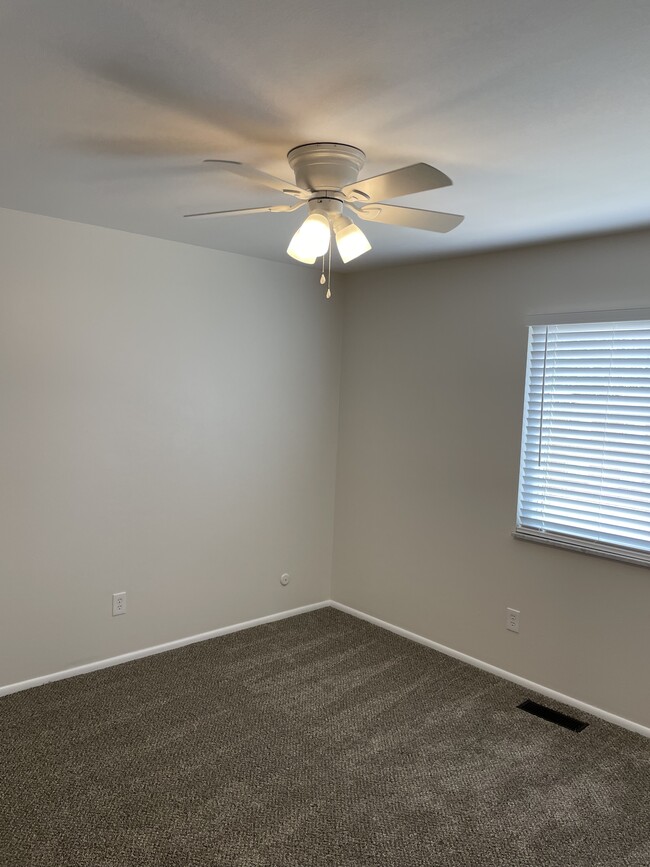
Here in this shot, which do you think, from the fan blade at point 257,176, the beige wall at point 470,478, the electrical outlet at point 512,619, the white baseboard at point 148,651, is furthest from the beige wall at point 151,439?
the fan blade at point 257,176

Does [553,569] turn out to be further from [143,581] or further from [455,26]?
[455,26]

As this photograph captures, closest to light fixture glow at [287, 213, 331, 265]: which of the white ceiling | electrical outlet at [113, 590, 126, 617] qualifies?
the white ceiling

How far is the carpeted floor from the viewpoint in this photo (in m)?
2.20

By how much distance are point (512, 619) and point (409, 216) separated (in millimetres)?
2355

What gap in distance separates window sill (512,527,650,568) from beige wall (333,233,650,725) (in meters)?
0.05

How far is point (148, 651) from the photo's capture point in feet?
12.1

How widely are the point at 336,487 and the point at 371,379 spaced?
818 millimetres

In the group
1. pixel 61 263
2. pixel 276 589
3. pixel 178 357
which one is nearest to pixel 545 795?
pixel 276 589

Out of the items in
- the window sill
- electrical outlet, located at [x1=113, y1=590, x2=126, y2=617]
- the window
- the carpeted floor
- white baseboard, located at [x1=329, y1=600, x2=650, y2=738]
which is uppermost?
the window

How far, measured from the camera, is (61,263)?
321 cm

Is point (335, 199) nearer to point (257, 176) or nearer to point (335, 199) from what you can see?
point (335, 199)

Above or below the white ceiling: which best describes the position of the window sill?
below

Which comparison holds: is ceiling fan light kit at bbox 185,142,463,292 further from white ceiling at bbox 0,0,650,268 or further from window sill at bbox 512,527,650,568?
window sill at bbox 512,527,650,568

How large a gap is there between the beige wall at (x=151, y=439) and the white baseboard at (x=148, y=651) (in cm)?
4
